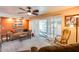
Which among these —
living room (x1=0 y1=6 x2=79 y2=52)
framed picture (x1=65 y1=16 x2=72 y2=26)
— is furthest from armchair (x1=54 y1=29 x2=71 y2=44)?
Result: framed picture (x1=65 y1=16 x2=72 y2=26)

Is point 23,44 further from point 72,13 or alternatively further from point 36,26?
point 72,13

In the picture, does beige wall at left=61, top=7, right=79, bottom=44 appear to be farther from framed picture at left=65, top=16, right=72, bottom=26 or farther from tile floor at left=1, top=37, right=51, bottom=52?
tile floor at left=1, top=37, right=51, bottom=52

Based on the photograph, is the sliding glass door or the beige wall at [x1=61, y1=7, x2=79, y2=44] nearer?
the beige wall at [x1=61, y1=7, x2=79, y2=44]

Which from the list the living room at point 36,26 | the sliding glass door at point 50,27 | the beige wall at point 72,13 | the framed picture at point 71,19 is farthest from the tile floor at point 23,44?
the framed picture at point 71,19

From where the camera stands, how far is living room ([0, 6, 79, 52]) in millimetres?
2177

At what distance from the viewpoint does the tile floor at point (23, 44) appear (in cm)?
218

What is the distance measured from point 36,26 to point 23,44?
0.41 metres

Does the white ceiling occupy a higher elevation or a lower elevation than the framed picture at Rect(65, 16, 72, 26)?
higher

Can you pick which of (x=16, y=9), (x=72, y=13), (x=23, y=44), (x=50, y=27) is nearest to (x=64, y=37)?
(x=50, y=27)

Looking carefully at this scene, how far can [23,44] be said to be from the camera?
2.23 m

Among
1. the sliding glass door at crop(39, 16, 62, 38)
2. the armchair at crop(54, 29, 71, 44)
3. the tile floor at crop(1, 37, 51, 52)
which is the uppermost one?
the sliding glass door at crop(39, 16, 62, 38)
